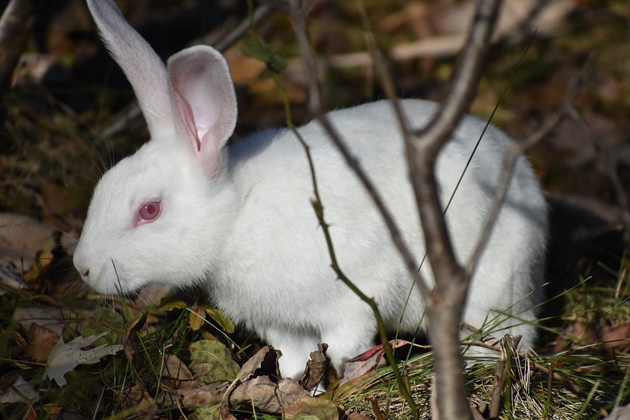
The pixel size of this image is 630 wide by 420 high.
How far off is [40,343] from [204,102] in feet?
4.26

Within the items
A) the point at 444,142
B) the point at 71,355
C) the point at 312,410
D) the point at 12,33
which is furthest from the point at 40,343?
the point at 444,142

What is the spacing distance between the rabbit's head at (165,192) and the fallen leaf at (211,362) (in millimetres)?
315

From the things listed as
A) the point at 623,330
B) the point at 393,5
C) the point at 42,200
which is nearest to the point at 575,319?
the point at 623,330

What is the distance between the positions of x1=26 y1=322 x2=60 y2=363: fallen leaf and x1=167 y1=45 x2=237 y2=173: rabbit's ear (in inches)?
40.5

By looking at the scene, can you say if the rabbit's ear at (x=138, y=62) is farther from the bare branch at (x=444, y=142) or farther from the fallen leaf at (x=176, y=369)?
the bare branch at (x=444, y=142)

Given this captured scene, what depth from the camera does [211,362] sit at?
3.15 metres

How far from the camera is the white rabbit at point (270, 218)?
3.11 m

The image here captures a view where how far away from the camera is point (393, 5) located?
291 inches

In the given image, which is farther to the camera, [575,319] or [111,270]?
[575,319]

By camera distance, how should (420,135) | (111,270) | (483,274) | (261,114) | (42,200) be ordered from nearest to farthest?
(420,135)
(111,270)
(483,274)
(42,200)
(261,114)

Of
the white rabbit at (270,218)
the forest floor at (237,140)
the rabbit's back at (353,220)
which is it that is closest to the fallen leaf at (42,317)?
the forest floor at (237,140)

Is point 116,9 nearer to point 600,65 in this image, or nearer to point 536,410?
point 536,410

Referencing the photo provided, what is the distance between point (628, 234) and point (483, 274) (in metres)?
1.35

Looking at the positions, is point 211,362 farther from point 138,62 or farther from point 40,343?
point 138,62
